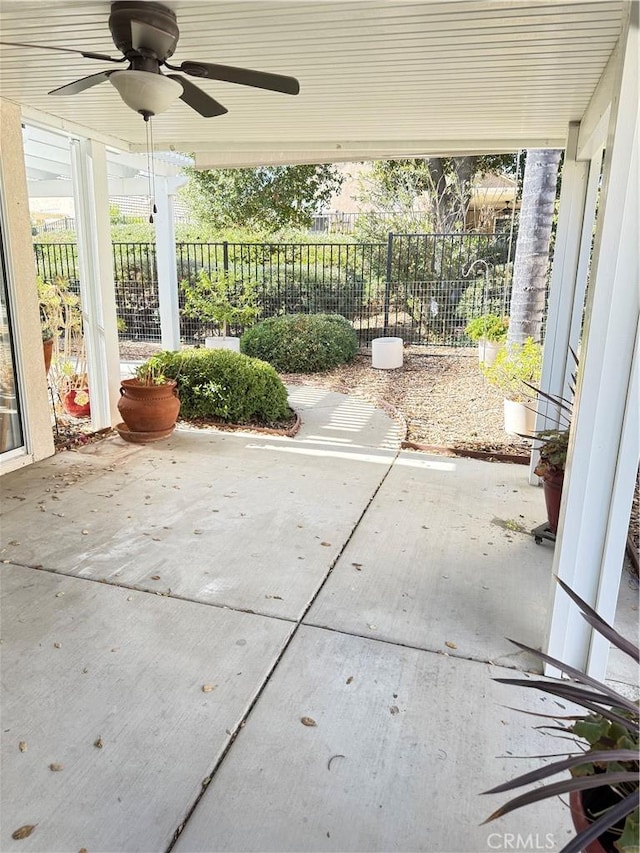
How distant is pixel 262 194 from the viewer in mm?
10758

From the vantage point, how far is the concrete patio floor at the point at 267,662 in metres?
1.69

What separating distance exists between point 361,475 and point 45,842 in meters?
3.24

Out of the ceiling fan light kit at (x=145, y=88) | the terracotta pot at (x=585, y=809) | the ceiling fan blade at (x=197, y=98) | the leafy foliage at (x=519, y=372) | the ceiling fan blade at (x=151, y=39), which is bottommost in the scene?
the terracotta pot at (x=585, y=809)

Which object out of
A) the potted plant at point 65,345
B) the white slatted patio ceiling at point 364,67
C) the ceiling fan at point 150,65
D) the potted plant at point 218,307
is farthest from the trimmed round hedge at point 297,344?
the ceiling fan at point 150,65

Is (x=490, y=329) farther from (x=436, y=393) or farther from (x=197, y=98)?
(x=197, y=98)

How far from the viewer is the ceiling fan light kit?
2.39 m

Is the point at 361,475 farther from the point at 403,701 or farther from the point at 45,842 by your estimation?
the point at 45,842

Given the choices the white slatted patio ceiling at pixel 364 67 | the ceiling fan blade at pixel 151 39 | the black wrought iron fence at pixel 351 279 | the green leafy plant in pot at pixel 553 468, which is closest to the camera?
the ceiling fan blade at pixel 151 39

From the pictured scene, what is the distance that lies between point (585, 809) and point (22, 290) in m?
4.56

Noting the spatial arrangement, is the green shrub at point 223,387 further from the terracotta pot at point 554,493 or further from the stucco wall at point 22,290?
the terracotta pot at point 554,493

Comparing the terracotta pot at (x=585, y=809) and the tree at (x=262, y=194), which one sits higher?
the tree at (x=262, y=194)

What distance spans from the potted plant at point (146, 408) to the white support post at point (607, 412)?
12.7 feet

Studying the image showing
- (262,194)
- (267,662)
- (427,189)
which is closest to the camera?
(267,662)

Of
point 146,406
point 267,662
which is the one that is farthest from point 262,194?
point 267,662
